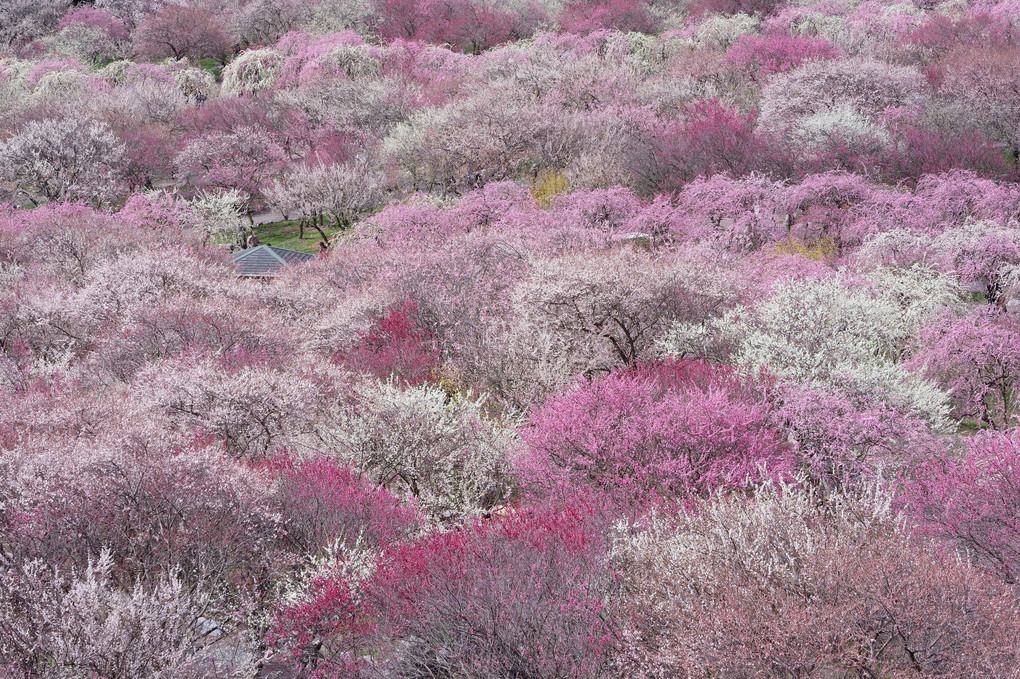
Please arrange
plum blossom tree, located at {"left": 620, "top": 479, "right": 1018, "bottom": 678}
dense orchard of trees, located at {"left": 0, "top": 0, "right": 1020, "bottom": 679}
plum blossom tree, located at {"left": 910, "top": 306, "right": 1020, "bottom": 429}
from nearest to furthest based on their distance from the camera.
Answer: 1. plum blossom tree, located at {"left": 620, "top": 479, "right": 1018, "bottom": 678}
2. dense orchard of trees, located at {"left": 0, "top": 0, "right": 1020, "bottom": 679}
3. plum blossom tree, located at {"left": 910, "top": 306, "right": 1020, "bottom": 429}

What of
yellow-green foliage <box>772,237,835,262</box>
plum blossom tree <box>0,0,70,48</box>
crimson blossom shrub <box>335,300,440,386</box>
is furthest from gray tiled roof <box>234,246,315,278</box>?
plum blossom tree <box>0,0,70,48</box>

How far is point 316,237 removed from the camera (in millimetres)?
49625

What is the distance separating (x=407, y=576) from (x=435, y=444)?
642 centimetres

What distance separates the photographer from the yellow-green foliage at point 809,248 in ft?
106

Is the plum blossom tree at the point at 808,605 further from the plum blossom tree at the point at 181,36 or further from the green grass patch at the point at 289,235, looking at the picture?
the plum blossom tree at the point at 181,36

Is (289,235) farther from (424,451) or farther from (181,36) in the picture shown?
(181,36)

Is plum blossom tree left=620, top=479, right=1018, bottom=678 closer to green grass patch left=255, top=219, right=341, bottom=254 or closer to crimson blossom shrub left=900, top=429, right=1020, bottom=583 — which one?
crimson blossom shrub left=900, top=429, right=1020, bottom=583

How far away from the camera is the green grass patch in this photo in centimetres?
4835

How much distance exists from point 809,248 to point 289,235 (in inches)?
1224

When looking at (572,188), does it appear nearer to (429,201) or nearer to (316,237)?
(429,201)

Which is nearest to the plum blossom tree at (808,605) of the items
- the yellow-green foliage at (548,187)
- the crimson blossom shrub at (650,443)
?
the crimson blossom shrub at (650,443)

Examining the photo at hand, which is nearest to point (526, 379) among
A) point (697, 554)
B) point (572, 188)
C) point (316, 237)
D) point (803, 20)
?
point (697, 554)

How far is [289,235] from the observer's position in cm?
5075

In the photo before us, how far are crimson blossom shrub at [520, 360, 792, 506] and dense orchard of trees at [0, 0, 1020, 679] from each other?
3.2 inches
